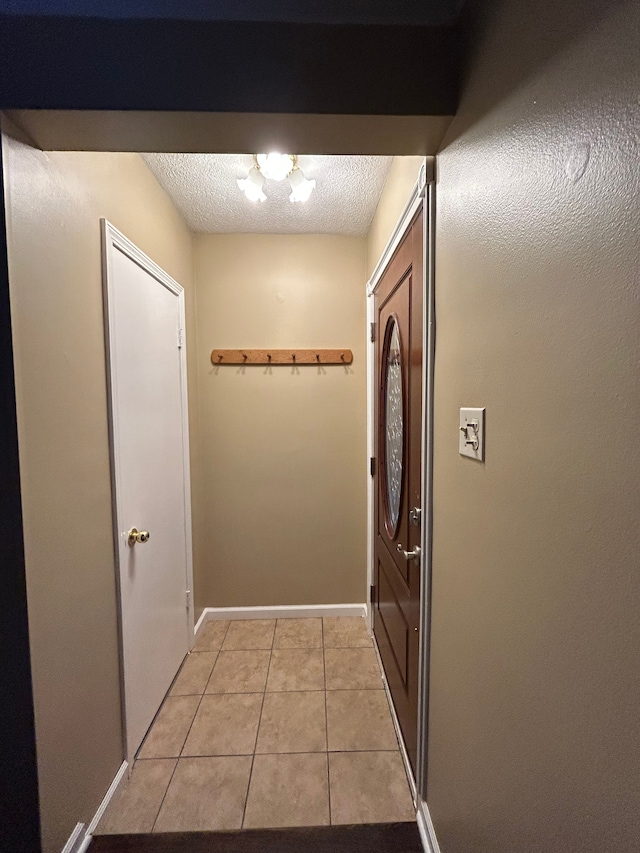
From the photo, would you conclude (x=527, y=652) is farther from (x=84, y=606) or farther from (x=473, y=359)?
(x=84, y=606)

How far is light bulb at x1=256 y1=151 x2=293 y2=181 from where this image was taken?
4.92ft

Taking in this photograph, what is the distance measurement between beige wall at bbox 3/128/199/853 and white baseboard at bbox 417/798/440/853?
1.10 m

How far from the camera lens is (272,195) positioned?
1853mm

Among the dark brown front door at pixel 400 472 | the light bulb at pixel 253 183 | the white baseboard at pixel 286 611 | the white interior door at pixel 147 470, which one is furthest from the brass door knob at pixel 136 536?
the light bulb at pixel 253 183

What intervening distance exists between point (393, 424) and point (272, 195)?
4.60 ft

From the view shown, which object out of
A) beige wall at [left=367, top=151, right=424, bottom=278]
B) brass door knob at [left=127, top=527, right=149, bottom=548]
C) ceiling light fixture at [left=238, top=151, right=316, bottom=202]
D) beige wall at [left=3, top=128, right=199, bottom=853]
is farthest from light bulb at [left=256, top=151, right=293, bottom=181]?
brass door knob at [left=127, top=527, right=149, bottom=548]

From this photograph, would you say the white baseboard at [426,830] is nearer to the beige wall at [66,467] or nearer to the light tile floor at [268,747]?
the light tile floor at [268,747]

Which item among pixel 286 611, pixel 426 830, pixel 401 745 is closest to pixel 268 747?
pixel 401 745

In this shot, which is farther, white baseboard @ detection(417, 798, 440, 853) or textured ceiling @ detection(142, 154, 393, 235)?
textured ceiling @ detection(142, 154, 393, 235)

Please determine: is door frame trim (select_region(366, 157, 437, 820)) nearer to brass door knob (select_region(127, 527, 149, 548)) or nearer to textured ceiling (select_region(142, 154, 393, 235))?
textured ceiling (select_region(142, 154, 393, 235))

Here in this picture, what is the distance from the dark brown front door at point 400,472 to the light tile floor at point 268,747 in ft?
0.58

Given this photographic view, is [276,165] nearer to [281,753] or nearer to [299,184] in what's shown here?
[299,184]

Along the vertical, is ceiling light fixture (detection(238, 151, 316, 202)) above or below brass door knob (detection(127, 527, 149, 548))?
above

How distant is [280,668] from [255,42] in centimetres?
255
